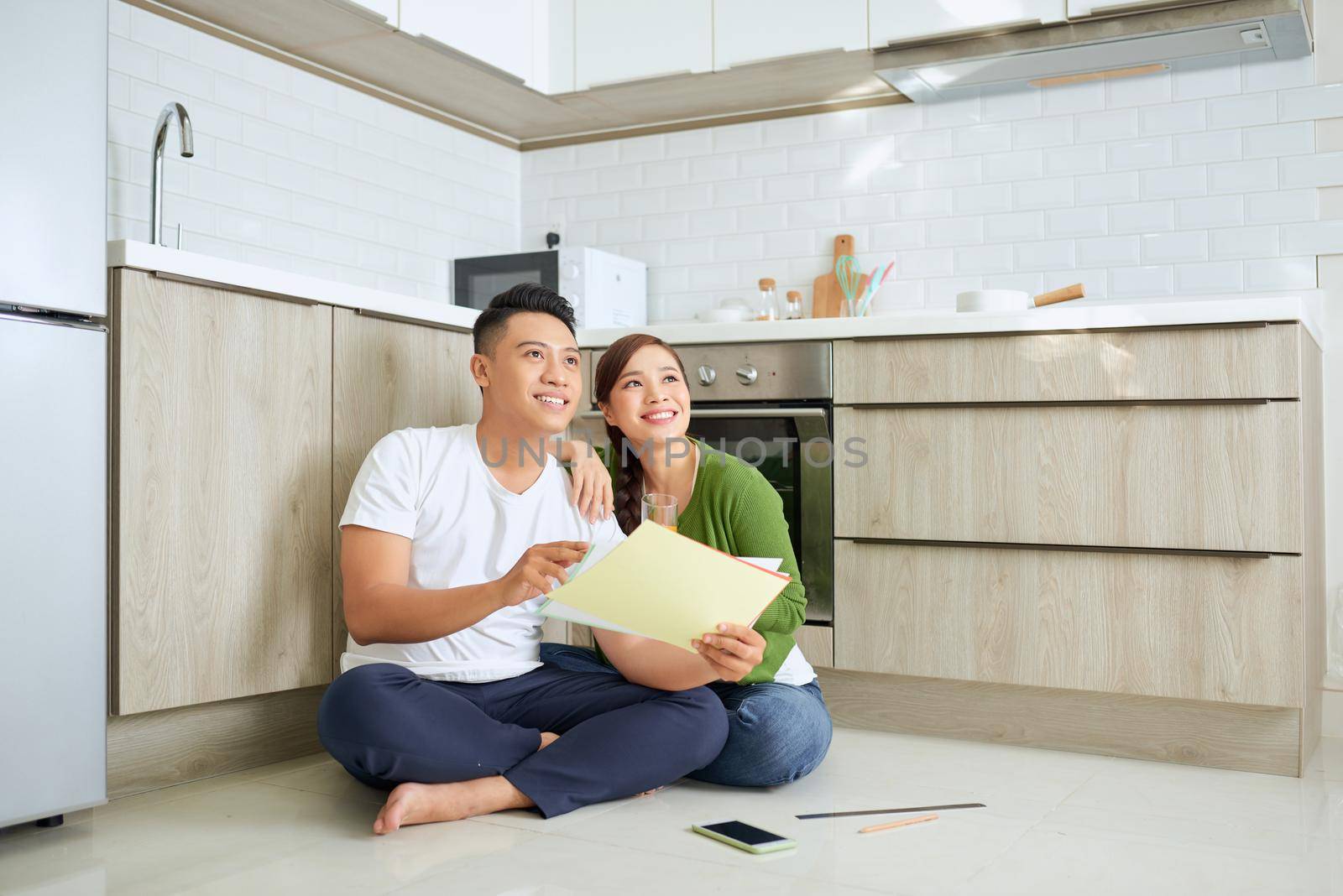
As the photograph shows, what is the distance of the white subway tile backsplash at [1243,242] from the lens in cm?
303

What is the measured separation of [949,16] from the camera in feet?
10.0

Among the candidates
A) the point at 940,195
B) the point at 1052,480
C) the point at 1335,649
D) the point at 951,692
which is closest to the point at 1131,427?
the point at 1052,480

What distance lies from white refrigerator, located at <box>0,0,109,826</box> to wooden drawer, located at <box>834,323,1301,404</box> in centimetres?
165

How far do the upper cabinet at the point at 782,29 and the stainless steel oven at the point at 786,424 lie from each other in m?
0.89

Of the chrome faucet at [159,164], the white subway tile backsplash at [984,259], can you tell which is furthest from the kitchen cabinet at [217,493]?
the white subway tile backsplash at [984,259]

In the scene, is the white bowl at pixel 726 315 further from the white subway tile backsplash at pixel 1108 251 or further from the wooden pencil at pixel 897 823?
the wooden pencil at pixel 897 823


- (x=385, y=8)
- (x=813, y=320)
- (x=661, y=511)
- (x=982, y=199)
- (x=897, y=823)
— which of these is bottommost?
(x=897, y=823)

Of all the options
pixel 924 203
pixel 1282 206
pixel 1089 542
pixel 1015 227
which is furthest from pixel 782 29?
pixel 1089 542

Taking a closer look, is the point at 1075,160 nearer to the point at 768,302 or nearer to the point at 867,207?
the point at 867,207

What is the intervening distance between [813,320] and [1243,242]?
1.18 metres

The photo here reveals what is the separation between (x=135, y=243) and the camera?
6.72ft

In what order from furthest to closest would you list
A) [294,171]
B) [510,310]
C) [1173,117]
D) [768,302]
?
[768,302] < [294,171] < [1173,117] < [510,310]

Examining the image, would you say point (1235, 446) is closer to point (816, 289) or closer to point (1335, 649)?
point (1335, 649)

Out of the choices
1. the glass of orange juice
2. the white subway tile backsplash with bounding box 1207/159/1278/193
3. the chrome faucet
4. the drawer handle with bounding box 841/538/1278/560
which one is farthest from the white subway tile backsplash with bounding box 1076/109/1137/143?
the chrome faucet
